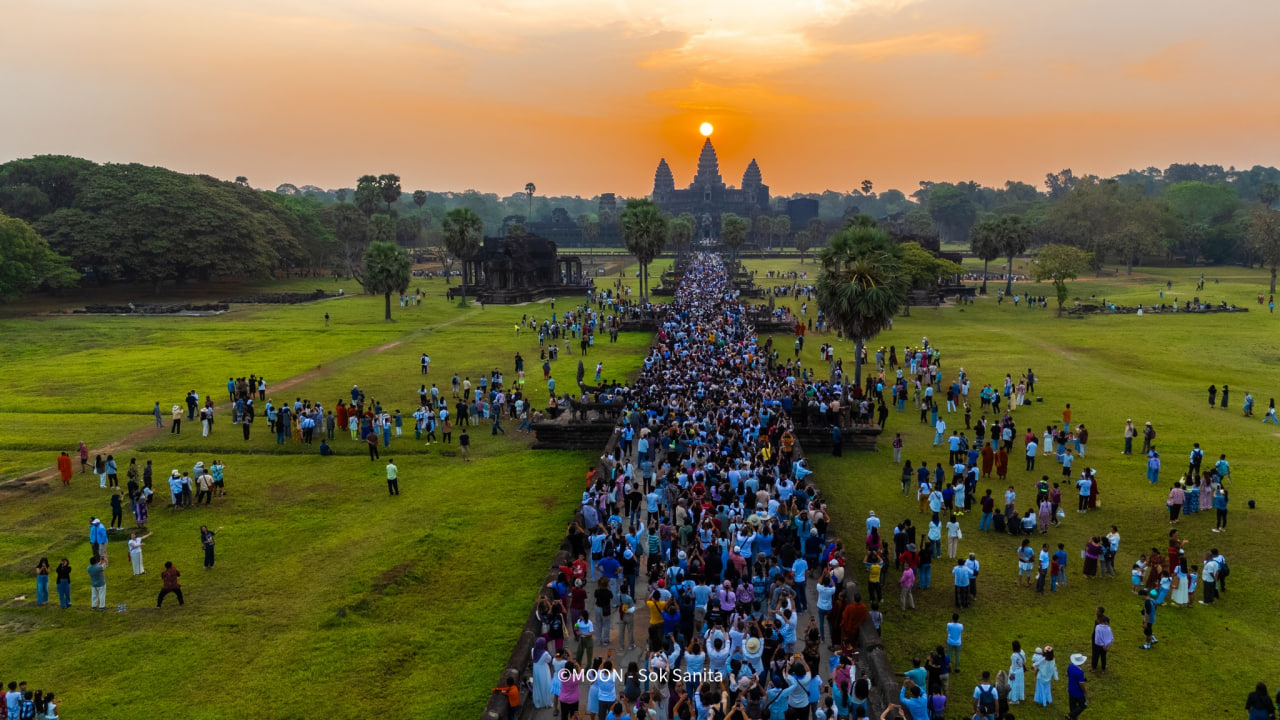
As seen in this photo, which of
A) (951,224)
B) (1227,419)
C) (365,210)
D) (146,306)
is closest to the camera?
(1227,419)

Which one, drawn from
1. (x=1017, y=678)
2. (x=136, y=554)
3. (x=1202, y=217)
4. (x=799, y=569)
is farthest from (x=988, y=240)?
(x=1202, y=217)

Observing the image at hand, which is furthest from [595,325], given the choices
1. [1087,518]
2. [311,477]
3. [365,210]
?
[365,210]

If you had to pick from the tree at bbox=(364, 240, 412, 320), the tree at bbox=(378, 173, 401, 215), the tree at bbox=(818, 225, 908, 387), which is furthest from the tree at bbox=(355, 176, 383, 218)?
the tree at bbox=(818, 225, 908, 387)

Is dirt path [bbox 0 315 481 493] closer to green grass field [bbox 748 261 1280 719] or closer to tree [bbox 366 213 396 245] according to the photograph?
green grass field [bbox 748 261 1280 719]

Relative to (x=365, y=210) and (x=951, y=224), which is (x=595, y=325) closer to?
(x=365, y=210)

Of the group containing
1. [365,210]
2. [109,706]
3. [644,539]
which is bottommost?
[109,706]

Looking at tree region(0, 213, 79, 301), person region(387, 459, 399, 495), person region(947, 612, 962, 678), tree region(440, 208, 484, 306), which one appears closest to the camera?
person region(947, 612, 962, 678)
